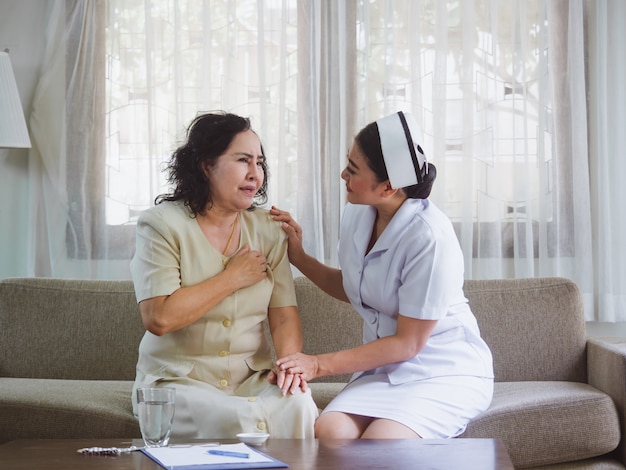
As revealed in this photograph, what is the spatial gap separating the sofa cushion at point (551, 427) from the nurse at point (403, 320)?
0.13m

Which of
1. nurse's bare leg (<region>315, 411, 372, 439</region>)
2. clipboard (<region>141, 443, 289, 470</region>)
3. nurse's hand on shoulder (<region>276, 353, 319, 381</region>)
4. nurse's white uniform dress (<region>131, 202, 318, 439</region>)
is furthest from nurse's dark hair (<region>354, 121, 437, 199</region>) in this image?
clipboard (<region>141, 443, 289, 470</region>)

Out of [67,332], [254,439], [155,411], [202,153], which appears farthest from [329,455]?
[67,332]

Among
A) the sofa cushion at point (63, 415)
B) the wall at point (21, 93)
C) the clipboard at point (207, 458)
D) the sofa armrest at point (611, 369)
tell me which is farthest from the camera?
the wall at point (21, 93)

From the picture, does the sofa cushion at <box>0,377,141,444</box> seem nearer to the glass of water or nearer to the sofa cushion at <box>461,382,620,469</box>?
the glass of water

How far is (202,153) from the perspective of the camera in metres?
2.28

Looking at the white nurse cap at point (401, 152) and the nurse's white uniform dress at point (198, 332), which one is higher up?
the white nurse cap at point (401, 152)

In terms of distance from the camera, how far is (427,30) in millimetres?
3389

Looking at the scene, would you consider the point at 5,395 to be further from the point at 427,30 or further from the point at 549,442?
the point at 427,30

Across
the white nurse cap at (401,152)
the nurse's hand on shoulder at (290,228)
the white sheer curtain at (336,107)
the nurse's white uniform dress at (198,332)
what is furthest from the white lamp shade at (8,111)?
the white nurse cap at (401,152)

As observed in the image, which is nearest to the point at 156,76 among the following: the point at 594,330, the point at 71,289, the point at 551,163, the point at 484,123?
the point at 71,289

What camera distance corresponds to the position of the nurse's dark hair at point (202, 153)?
2275 millimetres

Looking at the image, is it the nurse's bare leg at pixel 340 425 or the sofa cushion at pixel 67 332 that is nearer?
the nurse's bare leg at pixel 340 425

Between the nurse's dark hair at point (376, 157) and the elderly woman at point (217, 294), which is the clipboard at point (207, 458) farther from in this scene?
the nurse's dark hair at point (376, 157)

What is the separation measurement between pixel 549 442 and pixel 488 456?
2.79ft
